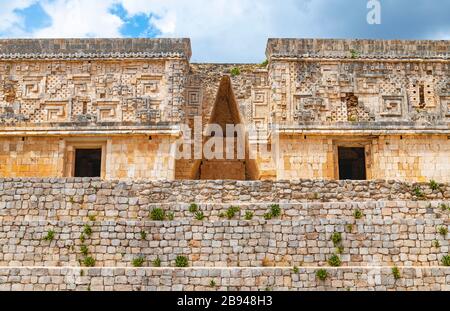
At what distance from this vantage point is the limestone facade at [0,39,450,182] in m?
14.9

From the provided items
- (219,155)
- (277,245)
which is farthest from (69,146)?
(277,245)

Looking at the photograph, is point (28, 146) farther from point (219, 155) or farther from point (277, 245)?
point (277, 245)

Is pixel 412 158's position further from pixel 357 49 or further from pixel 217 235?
pixel 217 235

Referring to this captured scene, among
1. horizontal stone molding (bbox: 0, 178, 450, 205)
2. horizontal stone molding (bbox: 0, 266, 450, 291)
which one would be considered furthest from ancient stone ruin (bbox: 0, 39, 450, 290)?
horizontal stone molding (bbox: 0, 266, 450, 291)

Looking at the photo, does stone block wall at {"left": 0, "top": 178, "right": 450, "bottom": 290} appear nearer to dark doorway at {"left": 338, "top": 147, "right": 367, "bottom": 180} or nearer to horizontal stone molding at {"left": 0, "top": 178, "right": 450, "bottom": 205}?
horizontal stone molding at {"left": 0, "top": 178, "right": 450, "bottom": 205}

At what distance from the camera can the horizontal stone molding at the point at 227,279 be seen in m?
9.49

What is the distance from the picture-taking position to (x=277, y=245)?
10125mm

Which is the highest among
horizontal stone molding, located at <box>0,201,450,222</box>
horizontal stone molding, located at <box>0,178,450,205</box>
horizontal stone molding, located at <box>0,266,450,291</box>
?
horizontal stone molding, located at <box>0,178,450,205</box>

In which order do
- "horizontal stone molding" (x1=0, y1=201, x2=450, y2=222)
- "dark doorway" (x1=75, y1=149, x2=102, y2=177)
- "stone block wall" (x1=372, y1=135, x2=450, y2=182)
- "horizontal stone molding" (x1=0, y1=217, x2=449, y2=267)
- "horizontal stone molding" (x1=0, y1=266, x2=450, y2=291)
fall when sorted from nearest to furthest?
"horizontal stone molding" (x1=0, y1=266, x2=450, y2=291)
"horizontal stone molding" (x1=0, y1=217, x2=449, y2=267)
"horizontal stone molding" (x1=0, y1=201, x2=450, y2=222)
"stone block wall" (x1=372, y1=135, x2=450, y2=182)
"dark doorway" (x1=75, y1=149, x2=102, y2=177)

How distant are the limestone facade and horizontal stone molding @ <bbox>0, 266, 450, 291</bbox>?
17.3 ft

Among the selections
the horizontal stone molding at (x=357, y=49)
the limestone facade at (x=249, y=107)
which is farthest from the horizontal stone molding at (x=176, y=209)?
the horizontal stone molding at (x=357, y=49)

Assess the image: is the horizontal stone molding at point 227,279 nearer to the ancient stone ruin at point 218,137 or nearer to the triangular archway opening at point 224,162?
the ancient stone ruin at point 218,137

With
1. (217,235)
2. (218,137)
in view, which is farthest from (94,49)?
(217,235)

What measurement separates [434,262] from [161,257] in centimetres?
458
